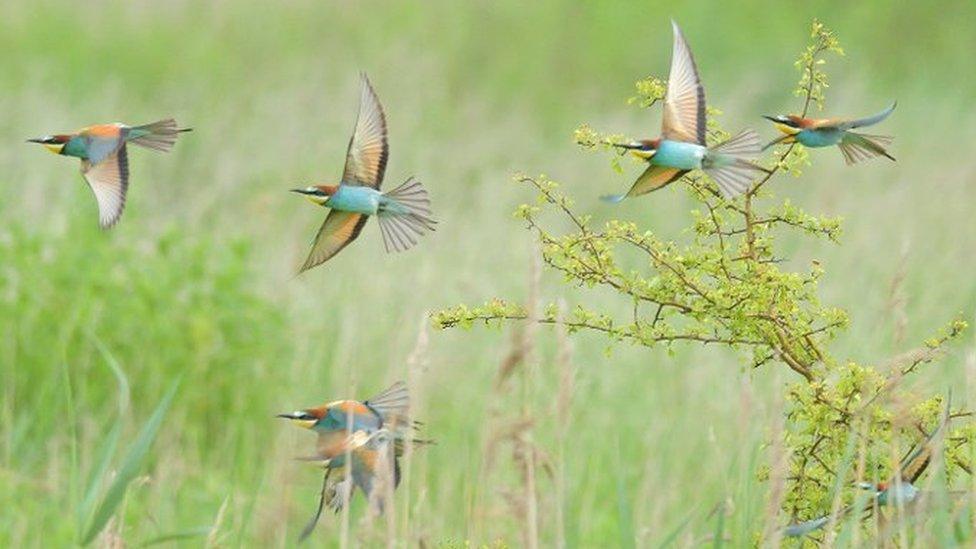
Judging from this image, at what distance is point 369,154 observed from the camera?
7.34 feet

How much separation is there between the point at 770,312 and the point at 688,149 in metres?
0.68

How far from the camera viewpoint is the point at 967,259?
949 cm

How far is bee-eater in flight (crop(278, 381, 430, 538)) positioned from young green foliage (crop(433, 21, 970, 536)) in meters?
0.24

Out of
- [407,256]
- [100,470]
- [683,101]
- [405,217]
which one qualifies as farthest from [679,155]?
[407,256]

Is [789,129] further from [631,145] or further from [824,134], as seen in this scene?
[631,145]

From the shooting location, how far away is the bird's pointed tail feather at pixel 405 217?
6.91ft

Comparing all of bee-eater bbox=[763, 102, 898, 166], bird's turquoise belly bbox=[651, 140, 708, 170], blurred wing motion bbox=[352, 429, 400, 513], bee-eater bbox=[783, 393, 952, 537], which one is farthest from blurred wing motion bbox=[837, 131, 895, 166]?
blurred wing motion bbox=[352, 429, 400, 513]

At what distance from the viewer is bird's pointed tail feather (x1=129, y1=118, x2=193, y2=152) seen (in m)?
2.03

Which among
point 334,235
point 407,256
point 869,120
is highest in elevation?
point 407,256

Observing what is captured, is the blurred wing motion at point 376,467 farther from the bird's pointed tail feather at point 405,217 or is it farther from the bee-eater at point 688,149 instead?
the bee-eater at point 688,149

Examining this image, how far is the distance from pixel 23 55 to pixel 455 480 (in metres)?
8.44

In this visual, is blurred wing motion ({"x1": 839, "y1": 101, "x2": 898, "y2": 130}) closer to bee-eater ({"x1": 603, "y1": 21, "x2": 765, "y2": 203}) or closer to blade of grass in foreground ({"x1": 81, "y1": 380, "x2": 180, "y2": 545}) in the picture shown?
bee-eater ({"x1": 603, "y1": 21, "x2": 765, "y2": 203})

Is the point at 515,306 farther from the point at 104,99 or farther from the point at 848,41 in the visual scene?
the point at 848,41

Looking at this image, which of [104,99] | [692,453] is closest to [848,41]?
[104,99]
